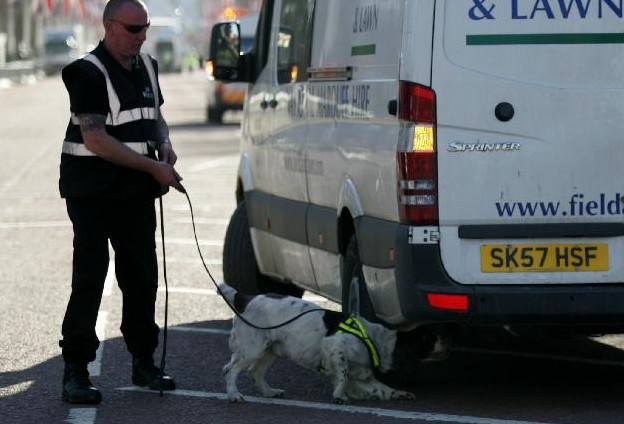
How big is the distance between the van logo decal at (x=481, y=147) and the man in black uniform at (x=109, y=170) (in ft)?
4.29

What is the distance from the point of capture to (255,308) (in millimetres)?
7500

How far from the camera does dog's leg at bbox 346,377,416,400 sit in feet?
24.1

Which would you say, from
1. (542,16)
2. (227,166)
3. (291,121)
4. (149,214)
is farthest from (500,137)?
(227,166)

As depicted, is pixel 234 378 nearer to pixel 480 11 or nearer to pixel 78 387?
pixel 78 387

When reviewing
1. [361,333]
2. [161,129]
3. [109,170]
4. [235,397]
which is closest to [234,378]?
[235,397]

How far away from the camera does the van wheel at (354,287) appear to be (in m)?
7.65

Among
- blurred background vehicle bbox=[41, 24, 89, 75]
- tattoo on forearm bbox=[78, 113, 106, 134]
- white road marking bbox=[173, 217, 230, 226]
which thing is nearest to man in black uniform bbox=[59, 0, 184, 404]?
tattoo on forearm bbox=[78, 113, 106, 134]

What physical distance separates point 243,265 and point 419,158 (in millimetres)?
3645

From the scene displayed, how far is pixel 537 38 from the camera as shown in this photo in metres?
6.87

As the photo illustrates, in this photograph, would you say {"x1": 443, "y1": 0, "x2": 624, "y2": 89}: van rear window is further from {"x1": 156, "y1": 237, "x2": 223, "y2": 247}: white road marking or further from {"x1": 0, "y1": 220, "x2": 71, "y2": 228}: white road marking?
{"x1": 0, "y1": 220, "x2": 71, "y2": 228}: white road marking

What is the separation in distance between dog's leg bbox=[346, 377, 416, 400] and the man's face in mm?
1829

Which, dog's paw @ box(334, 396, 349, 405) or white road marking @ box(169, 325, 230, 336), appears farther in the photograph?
white road marking @ box(169, 325, 230, 336)

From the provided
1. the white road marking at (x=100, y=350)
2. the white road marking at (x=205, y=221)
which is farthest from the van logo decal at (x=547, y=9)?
the white road marking at (x=205, y=221)

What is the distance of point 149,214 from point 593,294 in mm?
2126
